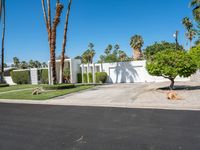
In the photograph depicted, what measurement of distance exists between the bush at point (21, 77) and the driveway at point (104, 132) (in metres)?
25.8

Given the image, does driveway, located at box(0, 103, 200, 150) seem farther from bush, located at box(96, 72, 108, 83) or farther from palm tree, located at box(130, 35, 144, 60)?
palm tree, located at box(130, 35, 144, 60)

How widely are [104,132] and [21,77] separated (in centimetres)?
3017

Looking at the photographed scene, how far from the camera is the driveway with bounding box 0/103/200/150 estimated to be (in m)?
5.10

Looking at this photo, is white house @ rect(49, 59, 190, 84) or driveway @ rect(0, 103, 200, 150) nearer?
driveway @ rect(0, 103, 200, 150)

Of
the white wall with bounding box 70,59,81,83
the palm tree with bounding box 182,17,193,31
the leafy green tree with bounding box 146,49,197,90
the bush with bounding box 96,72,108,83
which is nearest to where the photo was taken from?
the leafy green tree with bounding box 146,49,197,90

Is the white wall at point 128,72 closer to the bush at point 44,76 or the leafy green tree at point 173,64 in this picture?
the bush at point 44,76

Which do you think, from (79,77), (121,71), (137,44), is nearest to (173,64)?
(121,71)

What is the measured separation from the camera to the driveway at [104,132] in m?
5.10

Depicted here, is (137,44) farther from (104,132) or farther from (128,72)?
(104,132)

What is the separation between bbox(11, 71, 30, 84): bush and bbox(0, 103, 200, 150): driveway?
84.5 ft

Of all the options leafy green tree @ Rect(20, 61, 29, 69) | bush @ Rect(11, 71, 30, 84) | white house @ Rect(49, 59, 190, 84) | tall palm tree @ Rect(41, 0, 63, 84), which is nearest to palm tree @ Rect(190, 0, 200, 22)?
white house @ Rect(49, 59, 190, 84)

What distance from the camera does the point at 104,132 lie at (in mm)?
6230

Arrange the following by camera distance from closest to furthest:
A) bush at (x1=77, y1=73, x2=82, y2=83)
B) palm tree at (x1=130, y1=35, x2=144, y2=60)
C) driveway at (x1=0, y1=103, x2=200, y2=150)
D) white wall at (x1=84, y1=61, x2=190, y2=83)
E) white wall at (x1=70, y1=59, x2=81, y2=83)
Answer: driveway at (x1=0, y1=103, x2=200, y2=150) < white wall at (x1=84, y1=61, x2=190, y2=83) < white wall at (x1=70, y1=59, x2=81, y2=83) < bush at (x1=77, y1=73, x2=82, y2=83) < palm tree at (x1=130, y1=35, x2=144, y2=60)

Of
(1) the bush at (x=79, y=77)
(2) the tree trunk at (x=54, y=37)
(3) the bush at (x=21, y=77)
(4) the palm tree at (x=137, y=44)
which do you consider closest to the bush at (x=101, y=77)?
(1) the bush at (x=79, y=77)
